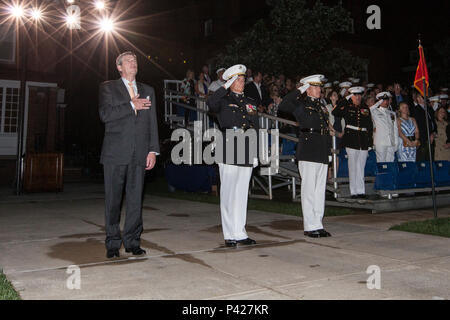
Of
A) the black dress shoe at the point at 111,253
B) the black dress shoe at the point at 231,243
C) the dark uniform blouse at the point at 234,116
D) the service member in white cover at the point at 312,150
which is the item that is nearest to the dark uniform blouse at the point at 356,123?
the service member in white cover at the point at 312,150

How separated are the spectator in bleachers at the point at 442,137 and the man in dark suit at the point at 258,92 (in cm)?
451

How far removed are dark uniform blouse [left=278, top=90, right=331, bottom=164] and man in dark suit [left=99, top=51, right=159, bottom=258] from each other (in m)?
2.22

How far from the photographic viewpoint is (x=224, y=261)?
4793 mm

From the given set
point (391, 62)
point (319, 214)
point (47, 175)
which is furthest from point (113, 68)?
point (319, 214)

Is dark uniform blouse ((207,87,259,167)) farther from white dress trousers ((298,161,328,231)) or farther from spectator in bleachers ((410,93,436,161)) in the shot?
spectator in bleachers ((410,93,436,161))

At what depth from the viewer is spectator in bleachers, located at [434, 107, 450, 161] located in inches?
456

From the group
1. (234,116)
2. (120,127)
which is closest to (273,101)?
(234,116)

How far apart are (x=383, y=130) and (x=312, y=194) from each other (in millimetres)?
4477

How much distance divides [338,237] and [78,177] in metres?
16.5

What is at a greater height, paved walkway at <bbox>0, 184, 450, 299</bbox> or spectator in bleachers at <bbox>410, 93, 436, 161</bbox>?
spectator in bleachers at <bbox>410, 93, 436, 161</bbox>

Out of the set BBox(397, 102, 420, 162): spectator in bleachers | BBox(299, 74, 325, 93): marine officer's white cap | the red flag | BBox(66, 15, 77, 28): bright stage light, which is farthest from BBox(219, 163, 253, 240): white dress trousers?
BBox(66, 15, 77, 28): bright stage light

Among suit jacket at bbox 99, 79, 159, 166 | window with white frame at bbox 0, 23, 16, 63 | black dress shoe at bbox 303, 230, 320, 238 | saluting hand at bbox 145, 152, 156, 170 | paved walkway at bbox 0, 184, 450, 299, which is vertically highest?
window with white frame at bbox 0, 23, 16, 63

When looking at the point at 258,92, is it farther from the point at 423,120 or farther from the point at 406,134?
the point at 423,120
